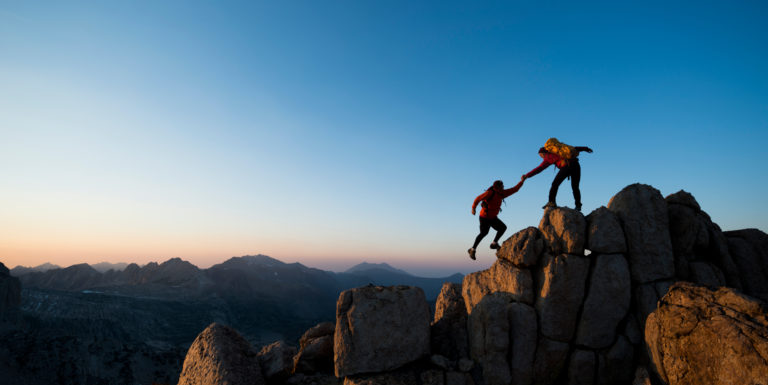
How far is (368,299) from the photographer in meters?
12.4

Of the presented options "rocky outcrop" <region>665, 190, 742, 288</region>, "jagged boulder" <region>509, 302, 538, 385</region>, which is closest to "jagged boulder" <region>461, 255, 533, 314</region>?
"jagged boulder" <region>509, 302, 538, 385</region>

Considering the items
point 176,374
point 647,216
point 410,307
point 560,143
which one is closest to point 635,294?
point 647,216

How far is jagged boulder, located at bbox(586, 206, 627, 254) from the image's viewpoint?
494 inches

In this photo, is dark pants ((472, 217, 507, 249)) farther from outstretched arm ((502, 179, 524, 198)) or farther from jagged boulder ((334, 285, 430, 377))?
jagged boulder ((334, 285, 430, 377))

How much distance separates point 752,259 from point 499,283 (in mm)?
11328

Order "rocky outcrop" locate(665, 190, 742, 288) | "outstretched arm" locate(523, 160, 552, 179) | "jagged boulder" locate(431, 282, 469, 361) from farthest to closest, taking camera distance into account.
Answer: "outstretched arm" locate(523, 160, 552, 179) → "jagged boulder" locate(431, 282, 469, 361) → "rocky outcrop" locate(665, 190, 742, 288)

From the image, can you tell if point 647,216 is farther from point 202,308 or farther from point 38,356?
point 202,308

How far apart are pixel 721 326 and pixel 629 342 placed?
14.4ft

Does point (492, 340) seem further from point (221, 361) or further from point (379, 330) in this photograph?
point (221, 361)

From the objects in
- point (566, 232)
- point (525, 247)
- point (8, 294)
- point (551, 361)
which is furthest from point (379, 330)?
point (8, 294)

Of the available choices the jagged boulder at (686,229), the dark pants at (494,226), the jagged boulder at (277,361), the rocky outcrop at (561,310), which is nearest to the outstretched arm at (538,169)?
the rocky outcrop at (561,310)

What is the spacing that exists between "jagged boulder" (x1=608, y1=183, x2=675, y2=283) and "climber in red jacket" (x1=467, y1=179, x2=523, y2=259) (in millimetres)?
4405

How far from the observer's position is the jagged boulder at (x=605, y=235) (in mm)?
12539

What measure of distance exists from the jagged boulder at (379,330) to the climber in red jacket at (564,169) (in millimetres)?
7997
